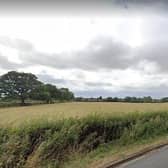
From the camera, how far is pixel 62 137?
415 inches

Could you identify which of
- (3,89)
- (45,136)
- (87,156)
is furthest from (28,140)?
(3,89)

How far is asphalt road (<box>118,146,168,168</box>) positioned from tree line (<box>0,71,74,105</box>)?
70.3 m

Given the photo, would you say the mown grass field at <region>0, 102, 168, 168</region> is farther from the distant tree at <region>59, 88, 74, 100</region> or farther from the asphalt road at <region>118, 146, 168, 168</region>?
the distant tree at <region>59, 88, 74, 100</region>

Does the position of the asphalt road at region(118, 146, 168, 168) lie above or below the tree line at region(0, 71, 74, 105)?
below

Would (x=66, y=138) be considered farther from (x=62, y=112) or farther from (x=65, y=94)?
(x=65, y=94)

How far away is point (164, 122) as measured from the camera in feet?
57.8

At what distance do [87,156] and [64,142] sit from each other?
90cm

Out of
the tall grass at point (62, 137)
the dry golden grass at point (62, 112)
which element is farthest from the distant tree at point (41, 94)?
the tall grass at point (62, 137)

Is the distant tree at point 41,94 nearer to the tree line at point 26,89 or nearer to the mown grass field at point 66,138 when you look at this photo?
the tree line at point 26,89

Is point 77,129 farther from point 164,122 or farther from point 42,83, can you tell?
point 42,83

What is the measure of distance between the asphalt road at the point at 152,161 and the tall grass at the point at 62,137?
2.04 m

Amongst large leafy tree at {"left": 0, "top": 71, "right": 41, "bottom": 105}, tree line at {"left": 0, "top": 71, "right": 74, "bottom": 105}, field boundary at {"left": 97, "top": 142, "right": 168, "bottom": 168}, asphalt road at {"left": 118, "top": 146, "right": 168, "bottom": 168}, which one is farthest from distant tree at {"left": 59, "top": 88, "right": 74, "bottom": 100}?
asphalt road at {"left": 118, "top": 146, "right": 168, "bottom": 168}

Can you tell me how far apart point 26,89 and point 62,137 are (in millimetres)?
77374

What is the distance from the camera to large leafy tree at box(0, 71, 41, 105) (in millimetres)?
85181
